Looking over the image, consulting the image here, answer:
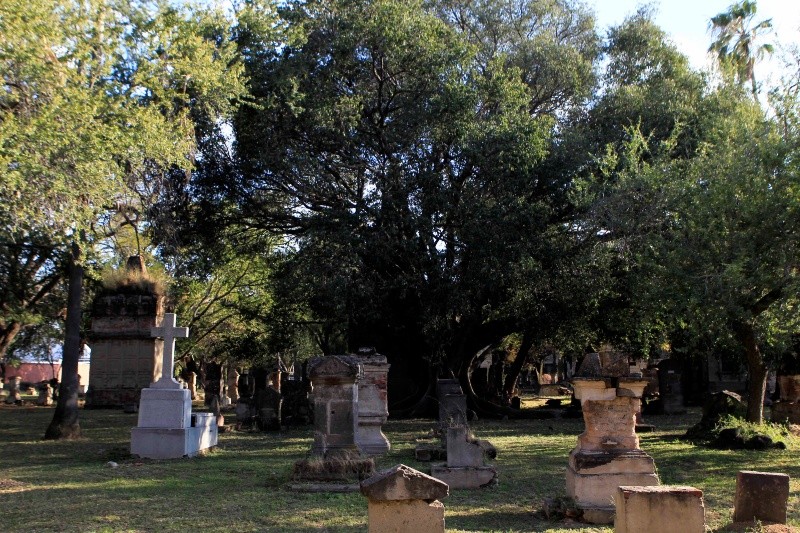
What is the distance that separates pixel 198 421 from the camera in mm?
14531

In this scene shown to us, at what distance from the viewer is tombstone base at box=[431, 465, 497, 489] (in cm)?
1057

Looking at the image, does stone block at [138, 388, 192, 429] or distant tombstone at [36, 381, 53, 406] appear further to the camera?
distant tombstone at [36, 381, 53, 406]

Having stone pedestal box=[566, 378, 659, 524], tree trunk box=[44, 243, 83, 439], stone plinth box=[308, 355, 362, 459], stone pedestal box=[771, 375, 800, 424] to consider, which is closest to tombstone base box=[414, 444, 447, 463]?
stone plinth box=[308, 355, 362, 459]

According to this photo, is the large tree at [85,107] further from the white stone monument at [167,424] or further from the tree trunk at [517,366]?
the tree trunk at [517,366]

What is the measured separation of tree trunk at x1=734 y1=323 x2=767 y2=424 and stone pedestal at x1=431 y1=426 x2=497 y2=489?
272 inches

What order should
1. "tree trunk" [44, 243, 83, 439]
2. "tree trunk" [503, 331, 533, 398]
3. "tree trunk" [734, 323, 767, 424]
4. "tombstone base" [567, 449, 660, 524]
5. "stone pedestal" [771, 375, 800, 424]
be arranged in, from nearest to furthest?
"tombstone base" [567, 449, 660, 524], "tree trunk" [734, 323, 767, 424], "tree trunk" [44, 243, 83, 439], "stone pedestal" [771, 375, 800, 424], "tree trunk" [503, 331, 533, 398]

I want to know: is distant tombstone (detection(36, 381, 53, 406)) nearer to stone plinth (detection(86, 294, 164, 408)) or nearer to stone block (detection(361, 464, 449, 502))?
stone plinth (detection(86, 294, 164, 408))

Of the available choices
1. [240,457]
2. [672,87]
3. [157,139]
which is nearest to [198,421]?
[240,457]

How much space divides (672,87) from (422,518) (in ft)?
61.2

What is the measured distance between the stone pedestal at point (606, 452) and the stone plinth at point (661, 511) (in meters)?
1.96

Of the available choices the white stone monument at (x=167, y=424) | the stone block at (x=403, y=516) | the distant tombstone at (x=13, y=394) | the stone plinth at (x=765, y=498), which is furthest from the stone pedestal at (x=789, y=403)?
the distant tombstone at (x=13, y=394)

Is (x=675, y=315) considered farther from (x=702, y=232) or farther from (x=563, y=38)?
(x=563, y=38)

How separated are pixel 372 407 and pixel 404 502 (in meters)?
8.93

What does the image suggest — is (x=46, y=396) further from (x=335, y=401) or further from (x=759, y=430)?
(x=759, y=430)
